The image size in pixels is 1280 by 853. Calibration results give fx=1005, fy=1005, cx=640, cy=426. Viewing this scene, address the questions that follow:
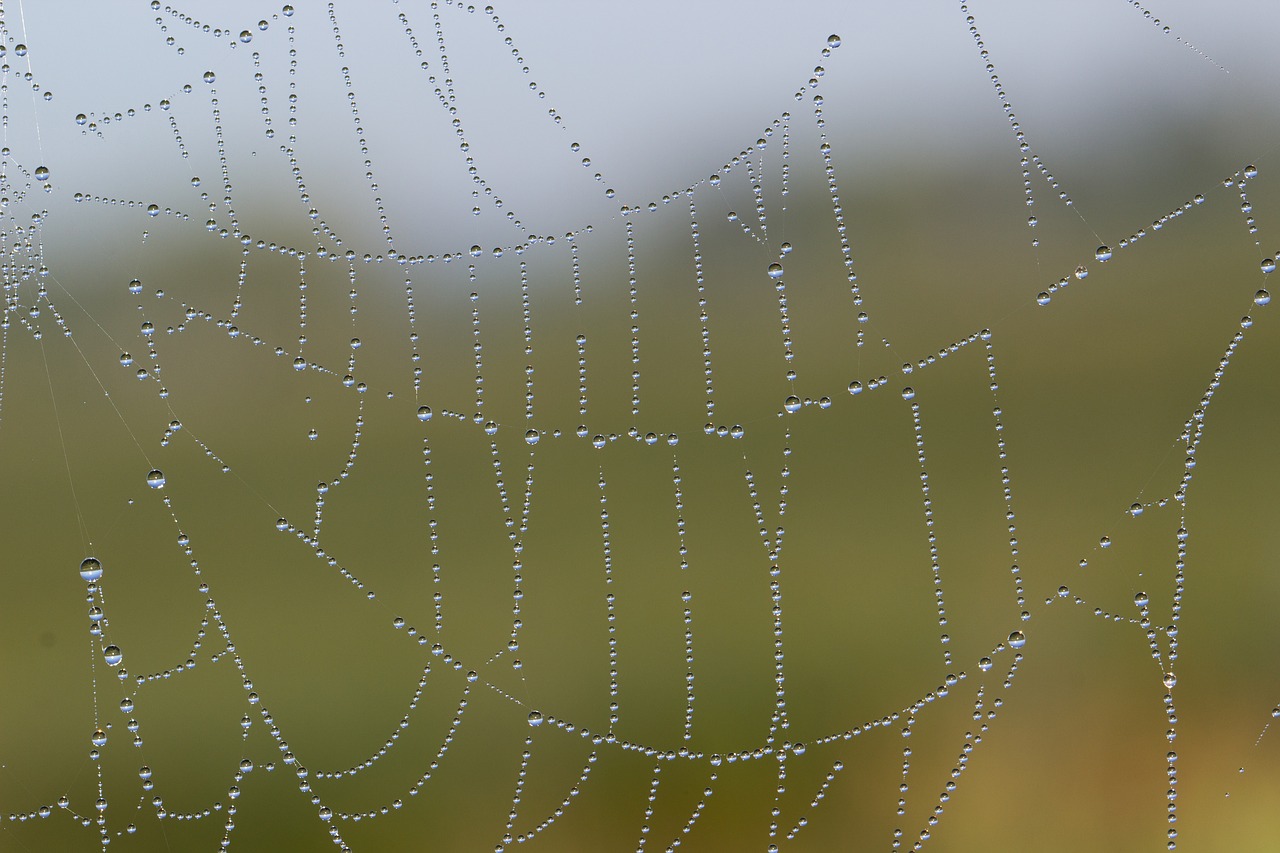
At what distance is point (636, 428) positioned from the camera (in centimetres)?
122

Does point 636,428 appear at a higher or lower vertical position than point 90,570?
higher

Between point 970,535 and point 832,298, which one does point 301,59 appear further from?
point 970,535

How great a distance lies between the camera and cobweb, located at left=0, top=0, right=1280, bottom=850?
1.10 metres

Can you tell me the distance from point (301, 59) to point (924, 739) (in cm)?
106

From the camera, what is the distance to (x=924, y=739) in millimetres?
1208

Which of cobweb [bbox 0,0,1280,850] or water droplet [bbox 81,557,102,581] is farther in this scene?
cobweb [bbox 0,0,1280,850]

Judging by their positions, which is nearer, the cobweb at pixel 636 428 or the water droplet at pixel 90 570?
the water droplet at pixel 90 570

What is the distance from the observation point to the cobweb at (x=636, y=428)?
110 centimetres

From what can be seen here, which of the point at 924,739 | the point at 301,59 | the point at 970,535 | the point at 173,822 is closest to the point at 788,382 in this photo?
the point at 970,535

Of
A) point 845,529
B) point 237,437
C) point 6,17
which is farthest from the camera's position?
point 845,529

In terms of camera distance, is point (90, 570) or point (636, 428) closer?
point (90, 570)

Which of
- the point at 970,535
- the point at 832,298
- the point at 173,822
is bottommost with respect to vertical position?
the point at 173,822

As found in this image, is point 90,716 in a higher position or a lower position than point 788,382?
lower

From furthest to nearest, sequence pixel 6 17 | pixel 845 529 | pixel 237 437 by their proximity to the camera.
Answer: pixel 845 529 < pixel 237 437 < pixel 6 17
